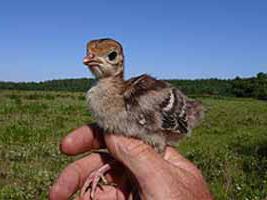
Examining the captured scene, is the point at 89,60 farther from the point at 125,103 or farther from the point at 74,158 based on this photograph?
the point at 74,158

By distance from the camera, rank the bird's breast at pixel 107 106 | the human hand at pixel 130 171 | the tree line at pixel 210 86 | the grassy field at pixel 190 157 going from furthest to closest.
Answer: the tree line at pixel 210 86 < the grassy field at pixel 190 157 < the bird's breast at pixel 107 106 < the human hand at pixel 130 171

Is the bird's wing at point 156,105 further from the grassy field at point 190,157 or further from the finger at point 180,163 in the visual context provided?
the grassy field at point 190,157

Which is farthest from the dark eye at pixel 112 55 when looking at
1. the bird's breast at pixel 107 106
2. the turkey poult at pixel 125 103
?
the bird's breast at pixel 107 106

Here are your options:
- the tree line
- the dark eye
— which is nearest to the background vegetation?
the dark eye

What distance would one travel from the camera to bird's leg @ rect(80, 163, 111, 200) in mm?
4277

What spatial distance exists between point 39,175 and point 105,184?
5.81 m

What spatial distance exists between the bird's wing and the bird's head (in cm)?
23

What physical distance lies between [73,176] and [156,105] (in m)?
1.03

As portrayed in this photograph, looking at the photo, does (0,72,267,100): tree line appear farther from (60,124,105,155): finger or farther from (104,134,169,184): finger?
(104,134,169,184): finger

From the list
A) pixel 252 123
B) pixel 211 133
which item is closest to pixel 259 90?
pixel 252 123

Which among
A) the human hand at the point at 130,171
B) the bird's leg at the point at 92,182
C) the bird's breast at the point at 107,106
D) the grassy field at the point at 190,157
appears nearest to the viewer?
the human hand at the point at 130,171

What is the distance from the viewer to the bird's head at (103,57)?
155 inches

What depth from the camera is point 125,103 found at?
12.9 feet

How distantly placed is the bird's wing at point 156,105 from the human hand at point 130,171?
22 cm
